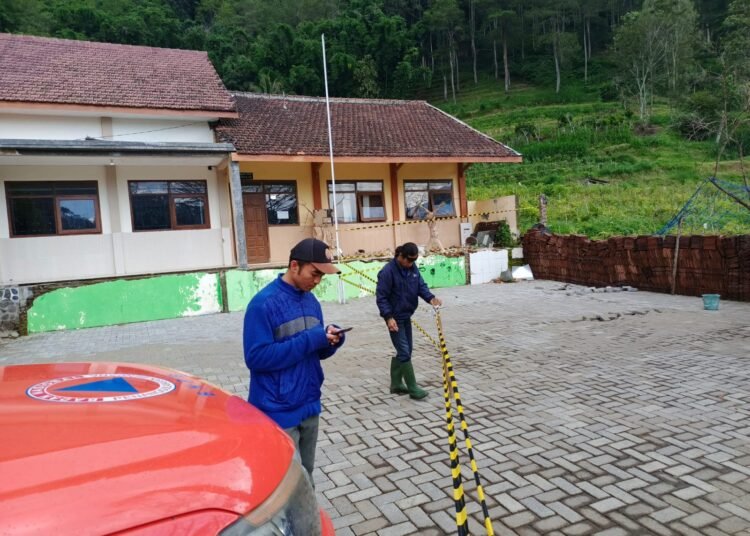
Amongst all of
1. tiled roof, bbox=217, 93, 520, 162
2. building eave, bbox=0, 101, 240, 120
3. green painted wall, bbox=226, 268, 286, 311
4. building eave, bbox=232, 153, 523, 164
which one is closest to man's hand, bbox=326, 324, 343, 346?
green painted wall, bbox=226, 268, 286, 311

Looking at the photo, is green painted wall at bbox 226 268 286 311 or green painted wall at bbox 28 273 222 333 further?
green painted wall at bbox 226 268 286 311

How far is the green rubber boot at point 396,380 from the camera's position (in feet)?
17.8

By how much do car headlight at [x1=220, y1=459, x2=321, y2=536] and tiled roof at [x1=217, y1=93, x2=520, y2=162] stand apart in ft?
44.1

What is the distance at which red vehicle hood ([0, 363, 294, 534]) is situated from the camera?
3.69 ft

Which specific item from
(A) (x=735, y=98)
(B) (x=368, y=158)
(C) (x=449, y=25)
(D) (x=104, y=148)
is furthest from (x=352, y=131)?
(C) (x=449, y=25)

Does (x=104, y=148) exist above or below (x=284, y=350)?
above

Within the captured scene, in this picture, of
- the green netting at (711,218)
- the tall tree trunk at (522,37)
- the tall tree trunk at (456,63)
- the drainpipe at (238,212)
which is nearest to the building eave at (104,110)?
the drainpipe at (238,212)

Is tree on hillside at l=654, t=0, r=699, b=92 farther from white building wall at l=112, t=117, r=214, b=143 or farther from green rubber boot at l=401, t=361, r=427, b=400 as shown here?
green rubber boot at l=401, t=361, r=427, b=400

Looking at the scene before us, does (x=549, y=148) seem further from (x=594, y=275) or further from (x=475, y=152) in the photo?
(x=594, y=275)

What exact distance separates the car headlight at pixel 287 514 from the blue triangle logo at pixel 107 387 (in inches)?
26.9

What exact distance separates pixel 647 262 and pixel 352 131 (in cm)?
1005

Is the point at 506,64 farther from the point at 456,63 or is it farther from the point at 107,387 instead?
the point at 107,387

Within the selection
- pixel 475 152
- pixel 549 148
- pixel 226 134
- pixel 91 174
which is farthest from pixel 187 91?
pixel 549 148

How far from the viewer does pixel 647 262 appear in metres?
12.2
